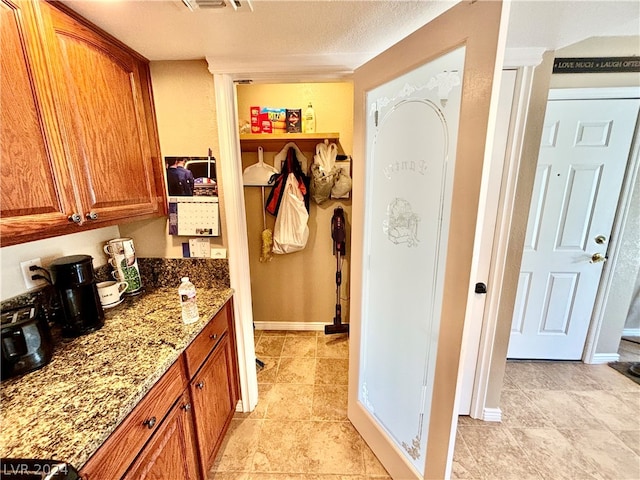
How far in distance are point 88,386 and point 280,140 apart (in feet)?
6.28

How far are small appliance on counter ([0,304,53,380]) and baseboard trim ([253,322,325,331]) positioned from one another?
1.92 metres

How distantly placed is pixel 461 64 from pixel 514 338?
7.43ft

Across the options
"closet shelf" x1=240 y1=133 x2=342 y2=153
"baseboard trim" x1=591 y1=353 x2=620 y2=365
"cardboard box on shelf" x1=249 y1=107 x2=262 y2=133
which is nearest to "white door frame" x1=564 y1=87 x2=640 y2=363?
"baseboard trim" x1=591 y1=353 x2=620 y2=365

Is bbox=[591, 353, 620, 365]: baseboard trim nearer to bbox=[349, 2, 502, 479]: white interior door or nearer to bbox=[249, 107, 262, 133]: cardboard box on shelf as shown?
bbox=[349, 2, 502, 479]: white interior door

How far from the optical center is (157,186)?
1.38 meters

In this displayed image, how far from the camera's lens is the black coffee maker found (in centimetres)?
99

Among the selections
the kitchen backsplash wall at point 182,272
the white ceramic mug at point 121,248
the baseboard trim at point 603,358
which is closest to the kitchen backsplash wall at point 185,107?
the kitchen backsplash wall at point 182,272

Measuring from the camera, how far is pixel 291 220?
229 centimetres

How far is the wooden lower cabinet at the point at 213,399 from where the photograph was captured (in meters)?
1.16

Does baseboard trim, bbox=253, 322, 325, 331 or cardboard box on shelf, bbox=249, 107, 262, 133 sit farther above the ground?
cardboard box on shelf, bbox=249, 107, 262, 133

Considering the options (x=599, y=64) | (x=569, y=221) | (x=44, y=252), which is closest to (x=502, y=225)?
(x=569, y=221)

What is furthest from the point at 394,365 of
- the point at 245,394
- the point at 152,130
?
the point at 152,130

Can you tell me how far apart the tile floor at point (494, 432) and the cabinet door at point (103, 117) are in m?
1.50

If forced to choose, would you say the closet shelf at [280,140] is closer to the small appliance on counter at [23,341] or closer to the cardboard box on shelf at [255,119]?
the cardboard box on shelf at [255,119]
